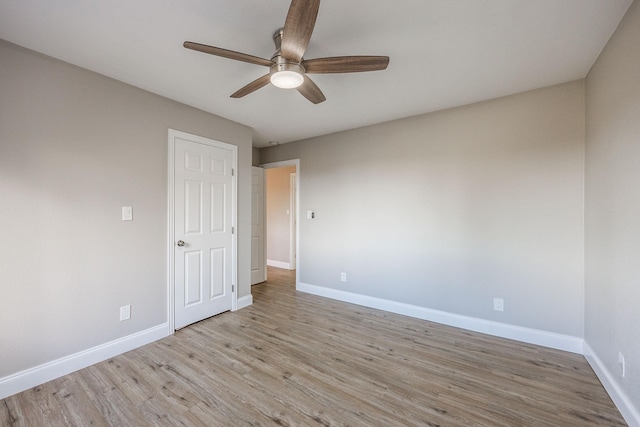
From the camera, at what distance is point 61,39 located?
69.1 inches

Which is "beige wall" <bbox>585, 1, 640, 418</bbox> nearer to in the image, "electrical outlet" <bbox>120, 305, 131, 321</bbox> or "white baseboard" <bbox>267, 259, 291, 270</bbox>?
"electrical outlet" <bbox>120, 305, 131, 321</bbox>

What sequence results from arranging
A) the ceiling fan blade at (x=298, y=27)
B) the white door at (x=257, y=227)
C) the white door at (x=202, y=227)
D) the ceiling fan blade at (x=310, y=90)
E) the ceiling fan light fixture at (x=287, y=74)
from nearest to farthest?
the ceiling fan blade at (x=298, y=27) → the ceiling fan light fixture at (x=287, y=74) → the ceiling fan blade at (x=310, y=90) → the white door at (x=202, y=227) → the white door at (x=257, y=227)

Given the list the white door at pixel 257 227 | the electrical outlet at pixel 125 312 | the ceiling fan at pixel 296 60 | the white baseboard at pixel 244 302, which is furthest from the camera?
the white door at pixel 257 227

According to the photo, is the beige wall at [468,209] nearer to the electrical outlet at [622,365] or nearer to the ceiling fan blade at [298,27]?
the electrical outlet at [622,365]

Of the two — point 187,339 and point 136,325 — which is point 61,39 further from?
point 187,339

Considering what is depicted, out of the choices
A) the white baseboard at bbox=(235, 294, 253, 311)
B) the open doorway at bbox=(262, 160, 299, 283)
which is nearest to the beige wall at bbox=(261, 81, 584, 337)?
the white baseboard at bbox=(235, 294, 253, 311)

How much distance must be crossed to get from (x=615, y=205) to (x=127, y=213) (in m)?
3.84

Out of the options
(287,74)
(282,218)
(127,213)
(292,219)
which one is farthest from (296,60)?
(282,218)

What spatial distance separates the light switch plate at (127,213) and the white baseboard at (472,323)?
8.79 ft

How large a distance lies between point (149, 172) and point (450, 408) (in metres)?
3.18

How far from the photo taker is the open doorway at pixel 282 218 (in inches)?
225

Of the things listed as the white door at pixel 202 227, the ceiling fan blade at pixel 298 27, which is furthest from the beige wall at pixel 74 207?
the ceiling fan blade at pixel 298 27

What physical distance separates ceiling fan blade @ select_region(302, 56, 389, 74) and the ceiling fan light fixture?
67 millimetres

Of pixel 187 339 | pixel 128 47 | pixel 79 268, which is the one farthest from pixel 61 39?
pixel 187 339
